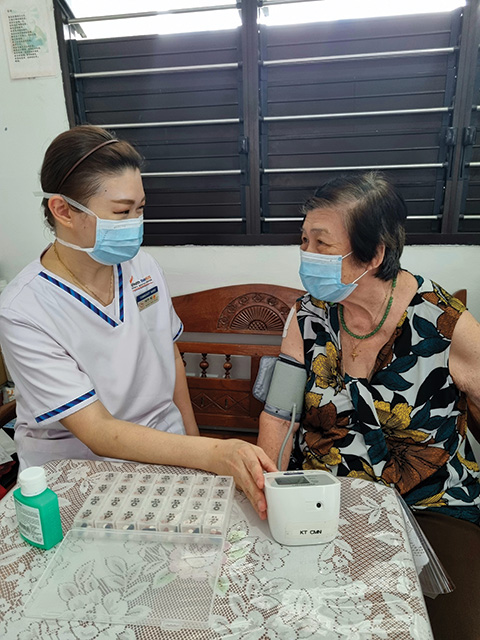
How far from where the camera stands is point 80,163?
1.21 meters

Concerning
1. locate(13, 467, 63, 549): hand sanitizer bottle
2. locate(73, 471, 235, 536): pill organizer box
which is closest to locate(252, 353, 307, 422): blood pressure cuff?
locate(73, 471, 235, 536): pill organizer box

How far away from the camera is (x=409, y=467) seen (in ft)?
3.95

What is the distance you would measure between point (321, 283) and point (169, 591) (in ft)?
2.80

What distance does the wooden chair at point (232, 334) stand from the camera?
6.18 ft

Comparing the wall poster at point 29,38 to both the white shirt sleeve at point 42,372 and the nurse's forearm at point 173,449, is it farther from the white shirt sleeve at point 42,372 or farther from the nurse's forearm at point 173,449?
the nurse's forearm at point 173,449

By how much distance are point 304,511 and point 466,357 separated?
2.36 ft

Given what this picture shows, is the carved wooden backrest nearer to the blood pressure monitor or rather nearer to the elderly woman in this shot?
the elderly woman

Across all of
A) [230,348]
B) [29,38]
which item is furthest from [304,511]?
[29,38]

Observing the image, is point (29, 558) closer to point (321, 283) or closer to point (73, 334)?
point (73, 334)

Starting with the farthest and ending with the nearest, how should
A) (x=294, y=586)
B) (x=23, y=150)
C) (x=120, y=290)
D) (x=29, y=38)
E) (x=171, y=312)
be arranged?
(x=23, y=150)
(x=29, y=38)
(x=171, y=312)
(x=120, y=290)
(x=294, y=586)

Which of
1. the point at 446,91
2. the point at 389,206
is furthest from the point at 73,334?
the point at 446,91

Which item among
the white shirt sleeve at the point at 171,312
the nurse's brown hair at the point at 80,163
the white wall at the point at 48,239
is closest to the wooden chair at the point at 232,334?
the white wall at the point at 48,239

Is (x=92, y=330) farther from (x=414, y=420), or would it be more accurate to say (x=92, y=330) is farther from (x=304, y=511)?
(x=414, y=420)

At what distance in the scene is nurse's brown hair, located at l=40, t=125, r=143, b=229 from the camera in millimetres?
1215
